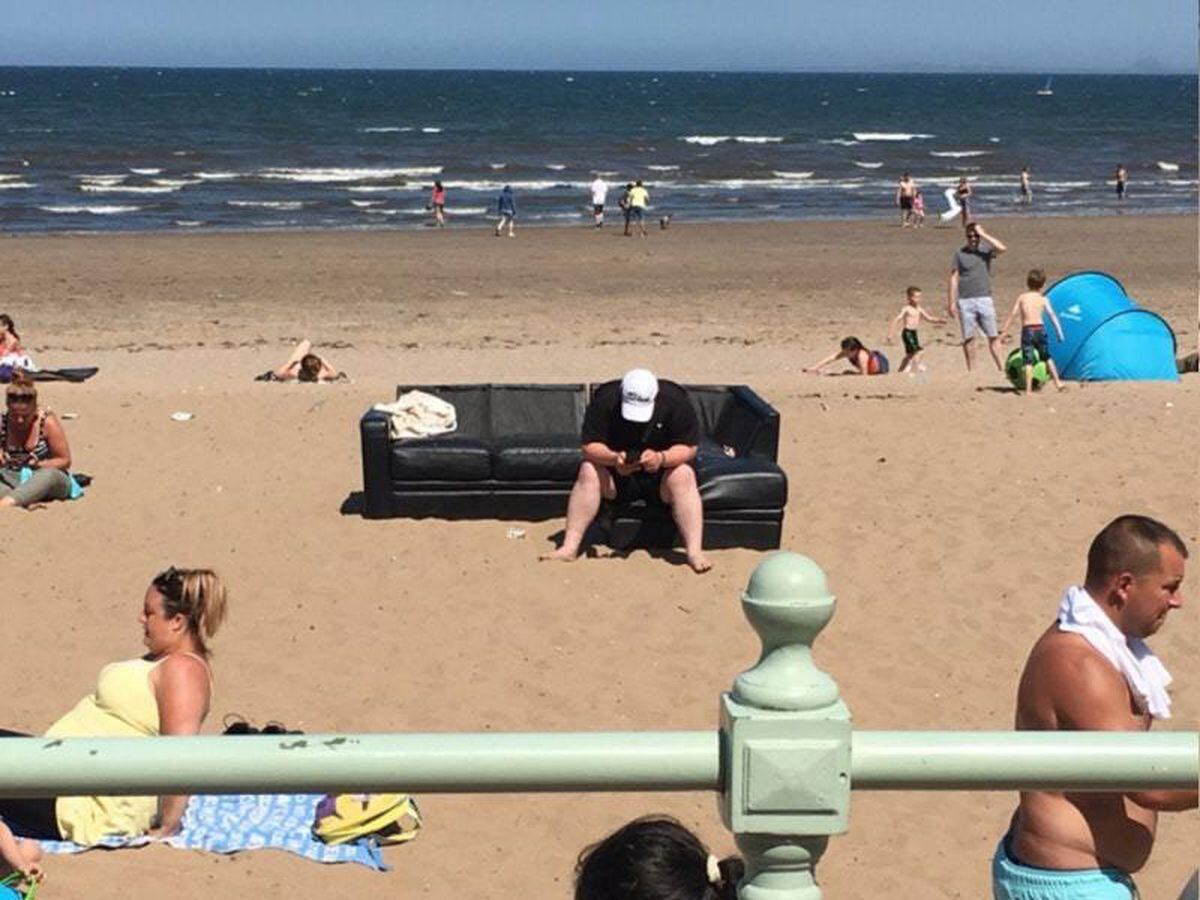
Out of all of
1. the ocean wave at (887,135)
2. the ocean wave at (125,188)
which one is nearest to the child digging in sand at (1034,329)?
the ocean wave at (125,188)

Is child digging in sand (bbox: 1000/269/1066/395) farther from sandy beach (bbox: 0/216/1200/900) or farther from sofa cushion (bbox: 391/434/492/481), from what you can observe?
Result: sofa cushion (bbox: 391/434/492/481)

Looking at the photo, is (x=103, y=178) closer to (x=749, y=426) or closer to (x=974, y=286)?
(x=974, y=286)

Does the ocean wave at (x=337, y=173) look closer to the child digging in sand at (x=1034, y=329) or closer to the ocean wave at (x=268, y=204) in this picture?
the ocean wave at (x=268, y=204)

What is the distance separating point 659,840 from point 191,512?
27.1ft

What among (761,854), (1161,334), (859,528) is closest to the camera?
(761,854)

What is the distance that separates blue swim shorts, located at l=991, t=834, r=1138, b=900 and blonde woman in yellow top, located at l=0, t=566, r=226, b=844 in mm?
3012

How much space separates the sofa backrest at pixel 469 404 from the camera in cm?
1132

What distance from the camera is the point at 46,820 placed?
5.78 metres

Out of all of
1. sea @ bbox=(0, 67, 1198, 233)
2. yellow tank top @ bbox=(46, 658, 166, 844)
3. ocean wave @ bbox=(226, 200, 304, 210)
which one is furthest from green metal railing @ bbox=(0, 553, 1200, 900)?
ocean wave @ bbox=(226, 200, 304, 210)

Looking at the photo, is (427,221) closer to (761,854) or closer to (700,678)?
(700,678)

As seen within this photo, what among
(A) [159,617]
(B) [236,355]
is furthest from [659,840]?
(B) [236,355]

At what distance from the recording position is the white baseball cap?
914cm

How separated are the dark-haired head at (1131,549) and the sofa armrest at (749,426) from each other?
6554 mm

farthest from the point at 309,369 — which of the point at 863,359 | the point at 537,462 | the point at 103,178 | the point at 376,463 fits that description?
the point at 103,178
